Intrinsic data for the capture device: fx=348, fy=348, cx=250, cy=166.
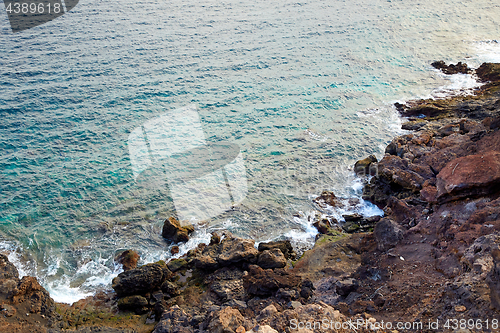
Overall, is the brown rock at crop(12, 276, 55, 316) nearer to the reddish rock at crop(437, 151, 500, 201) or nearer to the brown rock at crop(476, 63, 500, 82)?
the reddish rock at crop(437, 151, 500, 201)

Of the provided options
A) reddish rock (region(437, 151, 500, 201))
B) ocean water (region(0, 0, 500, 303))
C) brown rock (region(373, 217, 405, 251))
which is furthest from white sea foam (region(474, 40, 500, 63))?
brown rock (region(373, 217, 405, 251))

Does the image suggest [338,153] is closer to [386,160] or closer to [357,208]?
[386,160]

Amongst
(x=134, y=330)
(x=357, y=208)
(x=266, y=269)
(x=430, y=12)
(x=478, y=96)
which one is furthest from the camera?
(x=430, y=12)

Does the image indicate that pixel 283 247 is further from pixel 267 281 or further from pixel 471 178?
pixel 471 178

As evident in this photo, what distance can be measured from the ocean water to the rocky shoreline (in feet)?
5.33

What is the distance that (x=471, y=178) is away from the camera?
1535 cm

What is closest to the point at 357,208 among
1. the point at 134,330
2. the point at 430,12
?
the point at 134,330

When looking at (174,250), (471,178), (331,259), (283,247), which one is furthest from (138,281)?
(471,178)

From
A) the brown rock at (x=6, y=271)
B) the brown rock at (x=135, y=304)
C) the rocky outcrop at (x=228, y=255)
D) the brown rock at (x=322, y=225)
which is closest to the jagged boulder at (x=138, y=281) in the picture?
the brown rock at (x=135, y=304)

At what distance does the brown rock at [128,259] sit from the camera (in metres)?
16.5

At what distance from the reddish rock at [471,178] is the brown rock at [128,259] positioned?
14.7 meters

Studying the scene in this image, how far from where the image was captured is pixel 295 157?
2497 centimetres

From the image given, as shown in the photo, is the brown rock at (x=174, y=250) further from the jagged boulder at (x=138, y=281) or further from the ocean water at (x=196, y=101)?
the jagged boulder at (x=138, y=281)

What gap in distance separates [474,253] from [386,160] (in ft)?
34.2
